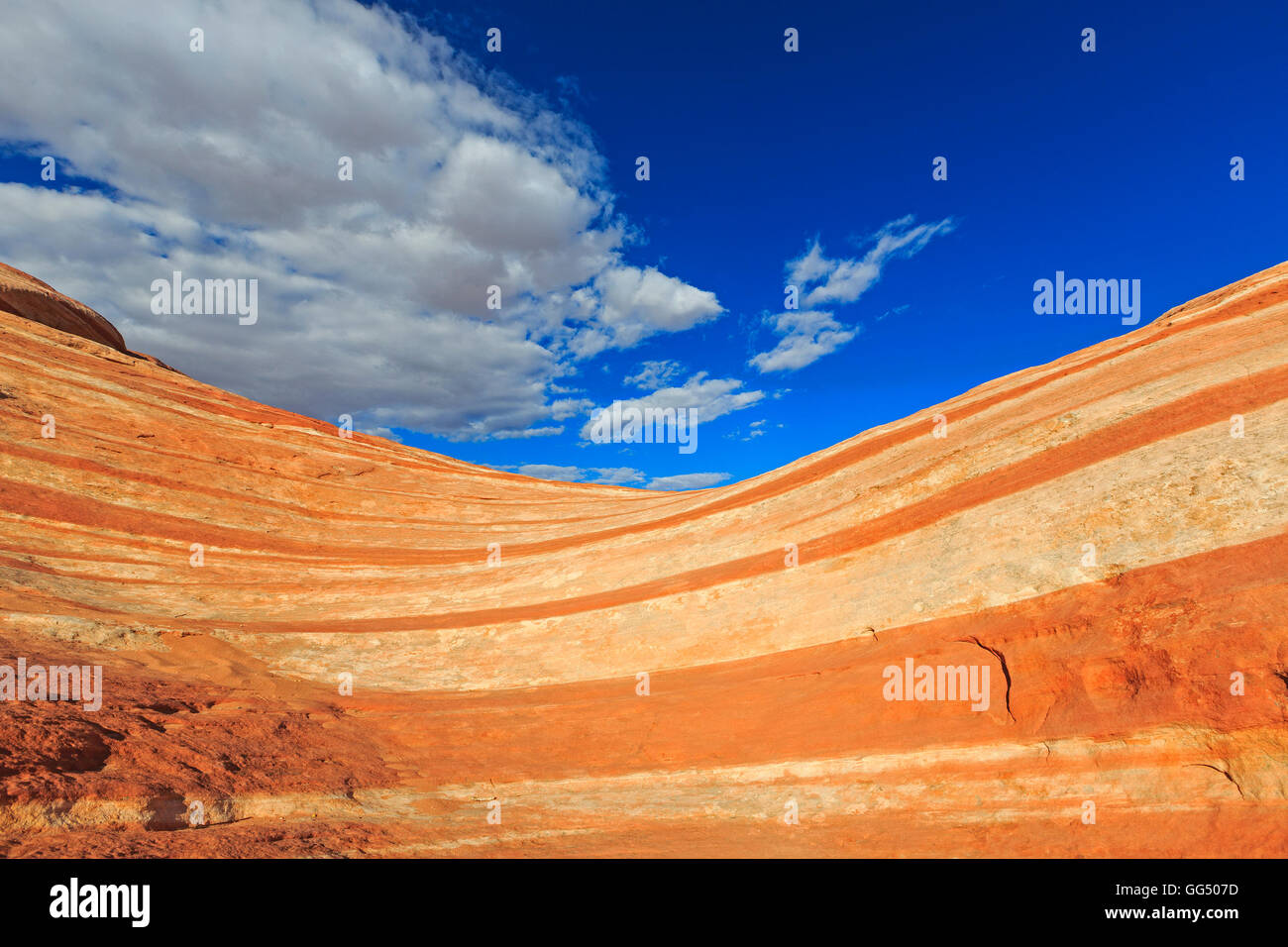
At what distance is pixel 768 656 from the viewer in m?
12.7

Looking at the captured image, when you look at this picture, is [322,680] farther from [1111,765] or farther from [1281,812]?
[1281,812]

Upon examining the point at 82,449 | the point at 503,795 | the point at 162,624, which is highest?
the point at 82,449

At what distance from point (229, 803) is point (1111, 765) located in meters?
11.2

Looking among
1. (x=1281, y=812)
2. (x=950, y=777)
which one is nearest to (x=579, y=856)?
(x=950, y=777)

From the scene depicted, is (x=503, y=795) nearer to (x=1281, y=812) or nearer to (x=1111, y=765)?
(x=1111, y=765)

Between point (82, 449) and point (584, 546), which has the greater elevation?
point (82, 449)

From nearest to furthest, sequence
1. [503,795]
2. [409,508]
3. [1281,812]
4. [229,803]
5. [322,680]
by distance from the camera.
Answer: [1281,812] < [229,803] < [503,795] < [322,680] < [409,508]

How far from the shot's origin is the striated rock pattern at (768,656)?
7.46 metres

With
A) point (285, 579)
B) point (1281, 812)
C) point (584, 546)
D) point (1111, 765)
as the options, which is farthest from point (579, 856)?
point (285, 579)

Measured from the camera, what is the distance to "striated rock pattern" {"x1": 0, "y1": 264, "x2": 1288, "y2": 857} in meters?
7.46

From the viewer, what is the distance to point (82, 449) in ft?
76.9

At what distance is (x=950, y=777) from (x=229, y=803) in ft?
31.3

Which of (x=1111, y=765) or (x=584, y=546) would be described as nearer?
(x=1111, y=765)

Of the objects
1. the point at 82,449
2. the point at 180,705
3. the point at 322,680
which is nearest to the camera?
the point at 180,705
